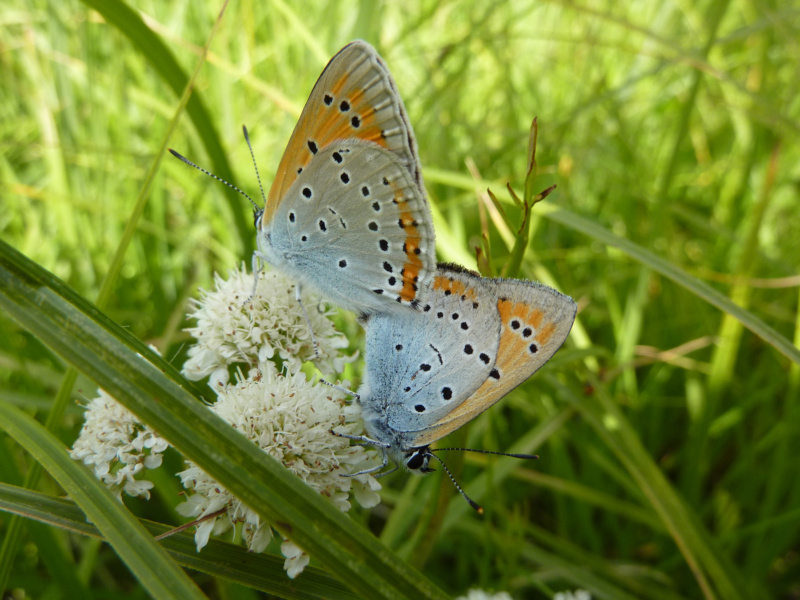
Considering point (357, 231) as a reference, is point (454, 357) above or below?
below

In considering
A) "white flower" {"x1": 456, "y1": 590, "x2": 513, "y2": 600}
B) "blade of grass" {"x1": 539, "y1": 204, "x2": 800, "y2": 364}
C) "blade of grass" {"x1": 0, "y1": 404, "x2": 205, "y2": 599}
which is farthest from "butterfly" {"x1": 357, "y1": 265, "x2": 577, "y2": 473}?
"blade of grass" {"x1": 0, "y1": 404, "x2": 205, "y2": 599}

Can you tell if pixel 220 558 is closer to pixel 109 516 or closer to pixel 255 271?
pixel 109 516

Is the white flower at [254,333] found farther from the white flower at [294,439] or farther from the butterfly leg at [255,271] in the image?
the white flower at [294,439]

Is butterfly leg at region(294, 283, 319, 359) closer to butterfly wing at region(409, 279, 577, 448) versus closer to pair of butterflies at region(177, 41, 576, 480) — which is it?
pair of butterflies at region(177, 41, 576, 480)

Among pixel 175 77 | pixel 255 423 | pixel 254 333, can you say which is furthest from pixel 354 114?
pixel 255 423

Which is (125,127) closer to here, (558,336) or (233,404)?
(233,404)

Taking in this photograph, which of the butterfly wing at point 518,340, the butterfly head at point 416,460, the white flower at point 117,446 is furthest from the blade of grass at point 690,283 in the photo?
the white flower at point 117,446
